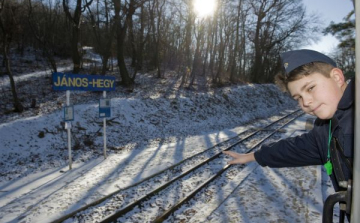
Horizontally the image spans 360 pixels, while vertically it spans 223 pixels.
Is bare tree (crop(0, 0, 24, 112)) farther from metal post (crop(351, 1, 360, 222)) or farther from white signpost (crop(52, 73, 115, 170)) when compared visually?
metal post (crop(351, 1, 360, 222))

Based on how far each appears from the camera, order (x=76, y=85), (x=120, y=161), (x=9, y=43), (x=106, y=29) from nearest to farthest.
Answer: (x=76, y=85) → (x=120, y=161) → (x=9, y=43) → (x=106, y=29)

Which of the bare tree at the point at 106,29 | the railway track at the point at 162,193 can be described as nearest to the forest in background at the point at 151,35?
the bare tree at the point at 106,29

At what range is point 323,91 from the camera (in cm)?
149

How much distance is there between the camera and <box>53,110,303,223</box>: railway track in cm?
507

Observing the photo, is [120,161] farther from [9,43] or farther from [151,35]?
[151,35]

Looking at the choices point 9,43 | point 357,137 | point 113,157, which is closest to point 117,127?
point 113,157

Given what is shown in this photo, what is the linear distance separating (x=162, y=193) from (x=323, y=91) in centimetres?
525

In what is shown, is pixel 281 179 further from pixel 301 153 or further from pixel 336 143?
pixel 336 143

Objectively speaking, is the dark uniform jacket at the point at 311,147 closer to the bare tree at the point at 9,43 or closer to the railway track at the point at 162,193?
the railway track at the point at 162,193

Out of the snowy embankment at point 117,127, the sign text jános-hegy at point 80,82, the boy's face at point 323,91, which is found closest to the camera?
the boy's face at point 323,91

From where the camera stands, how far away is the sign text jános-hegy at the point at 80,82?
720 centimetres

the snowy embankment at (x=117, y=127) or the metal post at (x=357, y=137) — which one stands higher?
the metal post at (x=357, y=137)

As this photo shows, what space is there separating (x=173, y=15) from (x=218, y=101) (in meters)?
12.7

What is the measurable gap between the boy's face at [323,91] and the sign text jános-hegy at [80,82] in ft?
23.0
